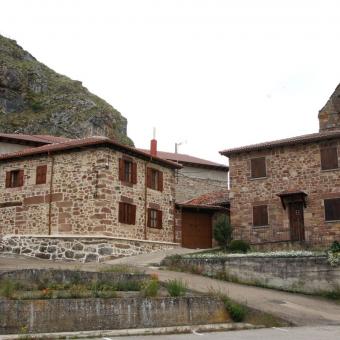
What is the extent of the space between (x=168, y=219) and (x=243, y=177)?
4.99 meters

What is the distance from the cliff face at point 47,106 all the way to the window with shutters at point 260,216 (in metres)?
27.0

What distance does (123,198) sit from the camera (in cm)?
2764

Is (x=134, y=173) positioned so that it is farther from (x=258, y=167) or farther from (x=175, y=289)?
(x=175, y=289)

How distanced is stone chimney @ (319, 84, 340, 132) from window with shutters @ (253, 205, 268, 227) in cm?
811

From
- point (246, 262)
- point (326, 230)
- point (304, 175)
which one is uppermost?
point (304, 175)

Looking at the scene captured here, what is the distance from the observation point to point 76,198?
2697 cm

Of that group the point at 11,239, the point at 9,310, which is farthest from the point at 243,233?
the point at 9,310

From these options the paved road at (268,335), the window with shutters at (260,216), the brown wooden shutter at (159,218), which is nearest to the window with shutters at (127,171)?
the brown wooden shutter at (159,218)

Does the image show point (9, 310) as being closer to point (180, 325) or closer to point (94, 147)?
point (180, 325)

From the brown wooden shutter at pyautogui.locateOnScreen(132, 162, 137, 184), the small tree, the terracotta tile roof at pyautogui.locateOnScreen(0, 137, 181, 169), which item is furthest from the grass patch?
the small tree

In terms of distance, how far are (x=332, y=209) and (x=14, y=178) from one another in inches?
675

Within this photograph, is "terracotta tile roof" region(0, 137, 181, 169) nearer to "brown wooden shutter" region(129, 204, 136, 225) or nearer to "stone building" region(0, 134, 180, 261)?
"stone building" region(0, 134, 180, 261)

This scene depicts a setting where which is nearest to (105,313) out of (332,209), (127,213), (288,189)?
(127,213)

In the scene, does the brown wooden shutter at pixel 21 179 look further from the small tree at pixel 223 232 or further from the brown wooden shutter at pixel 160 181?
the small tree at pixel 223 232
